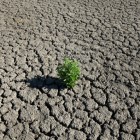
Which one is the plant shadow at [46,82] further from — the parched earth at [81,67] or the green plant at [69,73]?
the green plant at [69,73]

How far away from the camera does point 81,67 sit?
5.33 metres

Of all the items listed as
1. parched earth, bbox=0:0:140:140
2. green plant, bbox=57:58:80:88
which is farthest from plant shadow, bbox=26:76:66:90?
green plant, bbox=57:58:80:88

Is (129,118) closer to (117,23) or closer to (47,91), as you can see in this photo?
(47,91)

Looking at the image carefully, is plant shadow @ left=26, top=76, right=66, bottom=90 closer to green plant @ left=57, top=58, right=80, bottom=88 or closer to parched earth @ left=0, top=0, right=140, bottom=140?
parched earth @ left=0, top=0, right=140, bottom=140

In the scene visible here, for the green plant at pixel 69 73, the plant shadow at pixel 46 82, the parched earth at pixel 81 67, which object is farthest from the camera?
the plant shadow at pixel 46 82

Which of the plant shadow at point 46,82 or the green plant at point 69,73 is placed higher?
the green plant at point 69,73

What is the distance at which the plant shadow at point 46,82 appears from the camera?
4.89m

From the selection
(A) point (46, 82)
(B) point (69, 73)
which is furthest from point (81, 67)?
(A) point (46, 82)

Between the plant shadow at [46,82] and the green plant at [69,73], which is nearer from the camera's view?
the green plant at [69,73]

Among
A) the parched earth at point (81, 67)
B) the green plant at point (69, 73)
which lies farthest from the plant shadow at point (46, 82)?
the green plant at point (69, 73)

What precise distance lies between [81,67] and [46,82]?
781mm

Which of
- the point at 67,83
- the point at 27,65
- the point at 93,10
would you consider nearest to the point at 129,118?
the point at 67,83

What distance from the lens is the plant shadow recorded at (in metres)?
4.89

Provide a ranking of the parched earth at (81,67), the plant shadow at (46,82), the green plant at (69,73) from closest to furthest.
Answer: the parched earth at (81,67), the green plant at (69,73), the plant shadow at (46,82)
